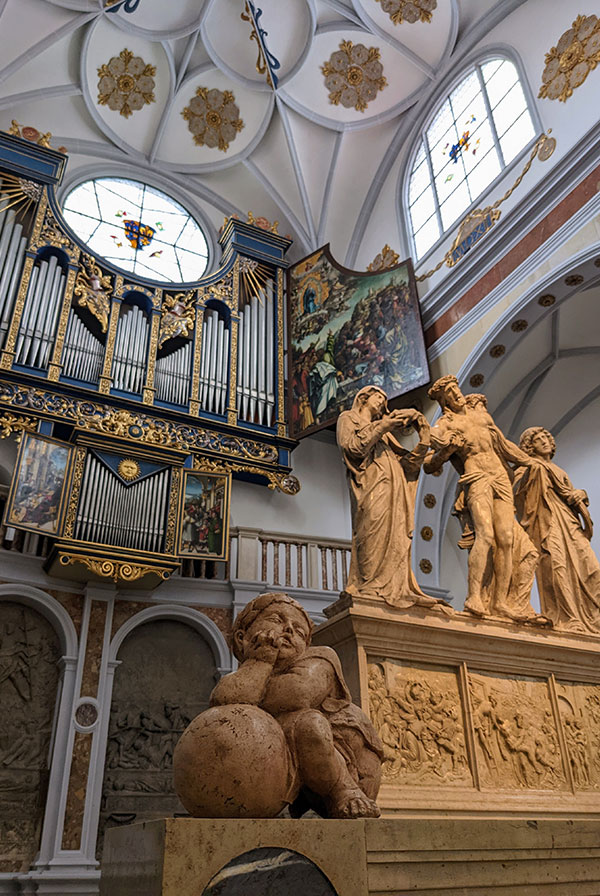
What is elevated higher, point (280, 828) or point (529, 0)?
point (529, 0)

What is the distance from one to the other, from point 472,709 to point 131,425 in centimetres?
687

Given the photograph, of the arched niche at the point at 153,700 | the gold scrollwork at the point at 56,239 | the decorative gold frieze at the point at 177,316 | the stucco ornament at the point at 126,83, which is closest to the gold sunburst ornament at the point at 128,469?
the arched niche at the point at 153,700

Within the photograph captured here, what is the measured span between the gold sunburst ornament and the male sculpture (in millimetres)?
4517

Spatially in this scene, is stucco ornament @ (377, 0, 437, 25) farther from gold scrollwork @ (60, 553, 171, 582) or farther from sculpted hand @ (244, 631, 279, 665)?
sculpted hand @ (244, 631, 279, 665)

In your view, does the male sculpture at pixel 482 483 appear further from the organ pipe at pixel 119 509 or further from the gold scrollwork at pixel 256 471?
the gold scrollwork at pixel 256 471

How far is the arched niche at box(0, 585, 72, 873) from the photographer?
7336 millimetres

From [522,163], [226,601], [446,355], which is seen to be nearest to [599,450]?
[446,355]

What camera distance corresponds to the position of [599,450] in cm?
988

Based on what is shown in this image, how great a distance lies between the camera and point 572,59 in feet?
29.7

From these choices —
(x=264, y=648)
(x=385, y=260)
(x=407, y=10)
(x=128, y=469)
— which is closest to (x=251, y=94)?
(x=407, y=10)

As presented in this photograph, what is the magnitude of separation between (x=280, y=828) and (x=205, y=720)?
412mm

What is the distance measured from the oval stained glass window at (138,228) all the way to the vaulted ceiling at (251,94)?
28 centimetres

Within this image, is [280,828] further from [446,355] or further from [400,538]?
[446,355]

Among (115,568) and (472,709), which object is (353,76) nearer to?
(115,568)
